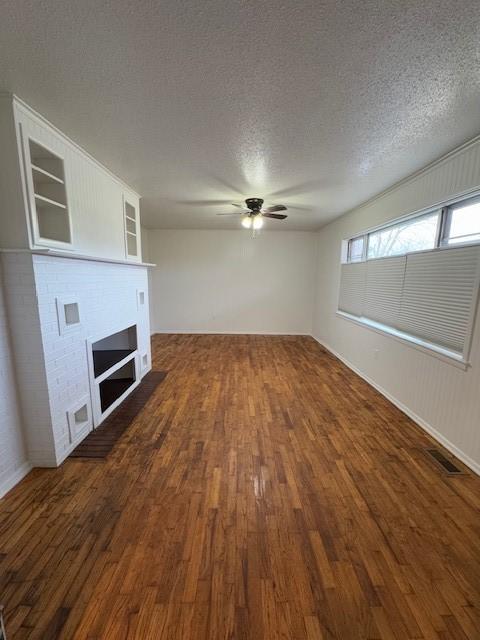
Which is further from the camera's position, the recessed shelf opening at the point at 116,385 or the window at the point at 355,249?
the window at the point at 355,249

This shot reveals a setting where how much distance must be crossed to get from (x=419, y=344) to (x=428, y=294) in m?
0.53

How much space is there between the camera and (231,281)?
673 cm

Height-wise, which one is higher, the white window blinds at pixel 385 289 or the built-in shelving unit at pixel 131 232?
the built-in shelving unit at pixel 131 232

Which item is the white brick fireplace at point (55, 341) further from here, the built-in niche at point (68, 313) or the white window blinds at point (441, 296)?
the white window blinds at point (441, 296)

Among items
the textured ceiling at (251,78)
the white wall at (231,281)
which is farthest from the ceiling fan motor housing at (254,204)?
the white wall at (231,281)

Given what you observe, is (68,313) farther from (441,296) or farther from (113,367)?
(441,296)

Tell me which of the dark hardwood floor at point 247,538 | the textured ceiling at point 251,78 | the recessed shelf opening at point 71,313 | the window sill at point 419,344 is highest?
the textured ceiling at point 251,78

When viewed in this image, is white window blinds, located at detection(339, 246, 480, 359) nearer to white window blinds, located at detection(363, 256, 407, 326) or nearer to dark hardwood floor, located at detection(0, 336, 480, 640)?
white window blinds, located at detection(363, 256, 407, 326)

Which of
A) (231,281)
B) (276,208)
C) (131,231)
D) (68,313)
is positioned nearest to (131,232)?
(131,231)

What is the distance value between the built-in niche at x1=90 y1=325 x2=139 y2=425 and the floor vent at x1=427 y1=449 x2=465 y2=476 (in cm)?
317

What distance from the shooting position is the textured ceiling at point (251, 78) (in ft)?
3.71

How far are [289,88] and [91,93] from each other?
123 centimetres

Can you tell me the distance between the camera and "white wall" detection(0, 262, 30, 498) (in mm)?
1834

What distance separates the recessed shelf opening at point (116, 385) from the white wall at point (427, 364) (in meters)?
3.38
